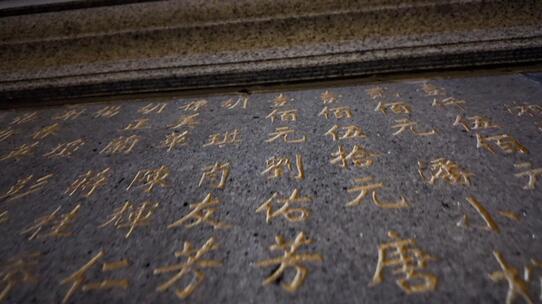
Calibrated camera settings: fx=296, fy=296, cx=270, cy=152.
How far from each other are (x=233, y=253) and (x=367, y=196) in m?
0.53

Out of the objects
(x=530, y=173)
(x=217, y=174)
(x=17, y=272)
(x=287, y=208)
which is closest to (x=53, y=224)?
(x=17, y=272)

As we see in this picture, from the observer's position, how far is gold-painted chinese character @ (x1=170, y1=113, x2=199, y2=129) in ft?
5.56

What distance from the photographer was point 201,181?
127 centimetres

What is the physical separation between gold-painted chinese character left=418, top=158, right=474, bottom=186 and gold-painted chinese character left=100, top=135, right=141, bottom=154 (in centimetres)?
139

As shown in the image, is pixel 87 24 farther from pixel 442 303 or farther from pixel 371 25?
pixel 442 303

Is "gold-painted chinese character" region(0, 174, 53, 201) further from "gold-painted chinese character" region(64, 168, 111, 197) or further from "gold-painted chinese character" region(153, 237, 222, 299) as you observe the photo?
"gold-painted chinese character" region(153, 237, 222, 299)

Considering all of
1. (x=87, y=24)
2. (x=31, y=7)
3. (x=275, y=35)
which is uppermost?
(x=31, y=7)

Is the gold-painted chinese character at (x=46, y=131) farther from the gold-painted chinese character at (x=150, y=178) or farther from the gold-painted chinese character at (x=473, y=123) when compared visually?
the gold-painted chinese character at (x=473, y=123)

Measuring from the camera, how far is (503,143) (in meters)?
1.26

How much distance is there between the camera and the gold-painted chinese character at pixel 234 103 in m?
1.83

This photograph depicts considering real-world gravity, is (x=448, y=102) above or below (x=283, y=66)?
below

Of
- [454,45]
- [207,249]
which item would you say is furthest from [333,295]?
[454,45]

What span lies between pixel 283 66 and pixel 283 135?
72cm

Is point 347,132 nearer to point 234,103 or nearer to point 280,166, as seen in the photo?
point 280,166
